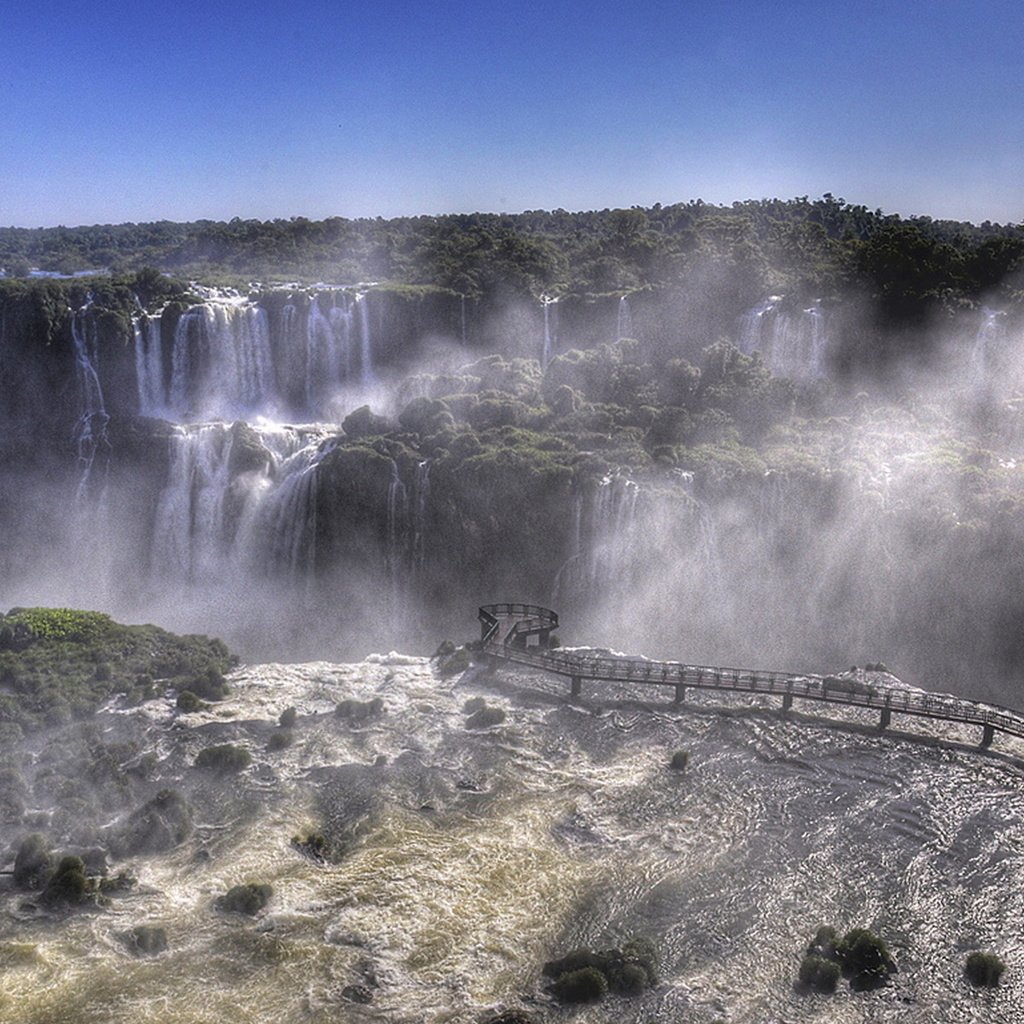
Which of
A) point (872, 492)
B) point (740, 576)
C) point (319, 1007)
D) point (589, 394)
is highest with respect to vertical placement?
point (589, 394)

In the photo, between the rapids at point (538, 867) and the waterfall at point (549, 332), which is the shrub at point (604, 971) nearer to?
the rapids at point (538, 867)

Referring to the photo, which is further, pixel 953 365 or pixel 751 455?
pixel 953 365

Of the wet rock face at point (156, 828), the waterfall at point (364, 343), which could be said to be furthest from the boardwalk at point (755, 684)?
the waterfall at point (364, 343)

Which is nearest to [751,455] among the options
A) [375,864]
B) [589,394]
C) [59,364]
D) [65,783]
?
[589,394]

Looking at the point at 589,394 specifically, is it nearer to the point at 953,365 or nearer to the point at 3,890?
the point at 953,365

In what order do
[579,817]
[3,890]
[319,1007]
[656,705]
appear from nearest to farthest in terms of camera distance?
[319,1007], [3,890], [579,817], [656,705]

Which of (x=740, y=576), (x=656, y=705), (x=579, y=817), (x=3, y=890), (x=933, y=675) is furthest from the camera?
(x=740, y=576)

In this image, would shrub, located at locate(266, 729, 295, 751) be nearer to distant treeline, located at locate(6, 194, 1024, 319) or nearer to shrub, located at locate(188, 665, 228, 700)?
shrub, located at locate(188, 665, 228, 700)
